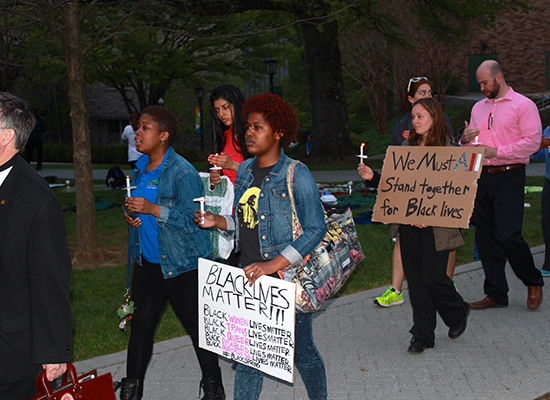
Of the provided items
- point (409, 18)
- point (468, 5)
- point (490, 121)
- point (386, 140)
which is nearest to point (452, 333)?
point (490, 121)

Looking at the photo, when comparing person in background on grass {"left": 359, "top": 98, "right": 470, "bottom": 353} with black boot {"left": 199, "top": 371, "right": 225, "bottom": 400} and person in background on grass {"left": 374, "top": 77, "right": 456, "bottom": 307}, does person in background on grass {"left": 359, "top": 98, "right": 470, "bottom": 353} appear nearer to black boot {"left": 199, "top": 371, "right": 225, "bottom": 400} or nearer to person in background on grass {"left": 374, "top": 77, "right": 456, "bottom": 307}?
person in background on grass {"left": 374, "top": 77, "right": 456, "bottom": 307}

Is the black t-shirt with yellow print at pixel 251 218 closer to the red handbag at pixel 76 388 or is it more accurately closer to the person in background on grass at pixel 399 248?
the red handbag at pixel 76 388

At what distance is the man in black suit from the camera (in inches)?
111

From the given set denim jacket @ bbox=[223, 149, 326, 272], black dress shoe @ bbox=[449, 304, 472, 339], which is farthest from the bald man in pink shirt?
denim jacket @ bbox=[223, 149, 326, 272]

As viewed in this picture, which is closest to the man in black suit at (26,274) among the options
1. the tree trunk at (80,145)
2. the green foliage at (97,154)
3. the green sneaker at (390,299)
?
the green sneaker at (390,299)

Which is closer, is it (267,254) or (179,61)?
(267,254)

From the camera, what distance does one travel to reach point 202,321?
13.1 ft

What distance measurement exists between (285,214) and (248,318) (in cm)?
63

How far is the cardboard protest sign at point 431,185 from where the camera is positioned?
5.23 meters

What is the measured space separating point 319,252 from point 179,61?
2366 centimetres

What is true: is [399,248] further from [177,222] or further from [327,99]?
[327,99]

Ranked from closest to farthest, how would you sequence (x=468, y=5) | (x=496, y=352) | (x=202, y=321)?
(x=202, y=321), (x=496, y=352), (x=468, y=5)

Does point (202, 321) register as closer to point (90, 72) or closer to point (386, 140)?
point (90, 72)

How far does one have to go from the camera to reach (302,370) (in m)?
3.92
